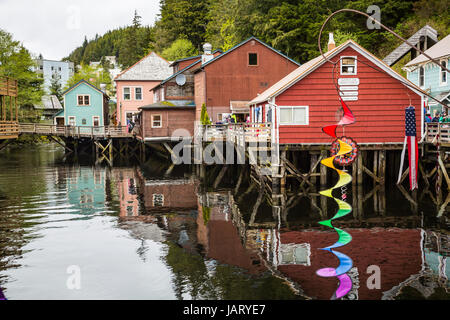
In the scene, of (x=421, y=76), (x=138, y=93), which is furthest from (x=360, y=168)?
(x=138, y=93)

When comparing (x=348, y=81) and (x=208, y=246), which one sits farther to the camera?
(x=348, y=81)

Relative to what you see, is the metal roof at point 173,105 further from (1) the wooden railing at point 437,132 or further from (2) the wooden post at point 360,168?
(1) the wooden railing at point 437,132

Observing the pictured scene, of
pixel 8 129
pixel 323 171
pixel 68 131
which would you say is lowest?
pixel 323 171

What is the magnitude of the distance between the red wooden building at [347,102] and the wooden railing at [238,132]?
0.96 metres

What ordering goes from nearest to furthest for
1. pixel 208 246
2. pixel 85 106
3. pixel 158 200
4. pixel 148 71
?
pixel 208 246 < pixel 158 200 < pixel 148 71 < pixel 85 106

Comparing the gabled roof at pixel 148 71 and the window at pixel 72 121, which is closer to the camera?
the gabled roof at pixel 148 71

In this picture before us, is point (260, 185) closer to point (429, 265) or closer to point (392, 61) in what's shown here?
point (429, 265)

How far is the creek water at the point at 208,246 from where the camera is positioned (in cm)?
1166

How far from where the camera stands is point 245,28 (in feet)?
183

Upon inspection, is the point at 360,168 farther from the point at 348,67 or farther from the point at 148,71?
the point at 148,71

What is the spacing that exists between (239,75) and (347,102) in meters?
16.6

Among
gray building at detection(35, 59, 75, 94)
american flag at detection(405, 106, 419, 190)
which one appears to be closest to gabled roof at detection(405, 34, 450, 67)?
american flag at detection(405, 106, 419, 190)

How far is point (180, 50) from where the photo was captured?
79625 mm

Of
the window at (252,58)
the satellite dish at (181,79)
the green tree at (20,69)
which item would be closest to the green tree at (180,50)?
the green tree at (20,69)
